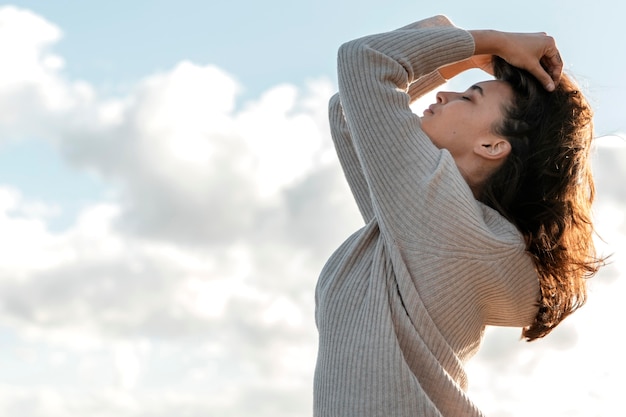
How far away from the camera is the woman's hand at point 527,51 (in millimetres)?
2920

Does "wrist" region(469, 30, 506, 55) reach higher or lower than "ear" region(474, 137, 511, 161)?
higher

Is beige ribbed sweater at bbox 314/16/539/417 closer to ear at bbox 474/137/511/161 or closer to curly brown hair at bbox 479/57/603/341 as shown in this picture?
curly brown hair at bbox 479/57/603/341

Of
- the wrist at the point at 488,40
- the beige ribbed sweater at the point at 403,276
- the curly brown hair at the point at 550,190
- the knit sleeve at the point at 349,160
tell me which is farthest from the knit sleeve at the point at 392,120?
the knit sleeve at the point at 349,160

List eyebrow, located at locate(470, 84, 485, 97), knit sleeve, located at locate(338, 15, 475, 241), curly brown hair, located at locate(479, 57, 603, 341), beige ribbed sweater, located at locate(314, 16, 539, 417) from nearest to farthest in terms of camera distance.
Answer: beige ribbed sweater, located at locate(314, 16, 539, 417)
knit sleeve, located at locate(338, 15, 475, 241)
curly brown hair, located at locate(479, 57, 603, 341)
eyebrow, located at locate(470, 84, 485, 97)

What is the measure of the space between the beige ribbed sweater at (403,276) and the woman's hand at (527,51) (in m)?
0.39

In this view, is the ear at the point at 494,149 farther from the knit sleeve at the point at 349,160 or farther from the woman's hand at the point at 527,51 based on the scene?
the knit sleeve at the point at 349,160

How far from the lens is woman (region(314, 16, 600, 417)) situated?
2.52 meters

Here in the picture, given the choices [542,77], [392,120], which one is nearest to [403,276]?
[392,120]

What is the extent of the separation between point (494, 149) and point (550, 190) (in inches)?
8.7

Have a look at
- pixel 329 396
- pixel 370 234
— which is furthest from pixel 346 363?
pixel 370 234

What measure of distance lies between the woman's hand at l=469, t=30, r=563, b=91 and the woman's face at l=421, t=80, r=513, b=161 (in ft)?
0.48

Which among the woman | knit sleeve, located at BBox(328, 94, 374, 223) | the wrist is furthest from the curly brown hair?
knit sleeve, located at BBox(328, 94, 374, 223)

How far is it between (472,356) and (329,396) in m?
0.60

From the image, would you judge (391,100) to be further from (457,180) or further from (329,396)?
(329,396)
